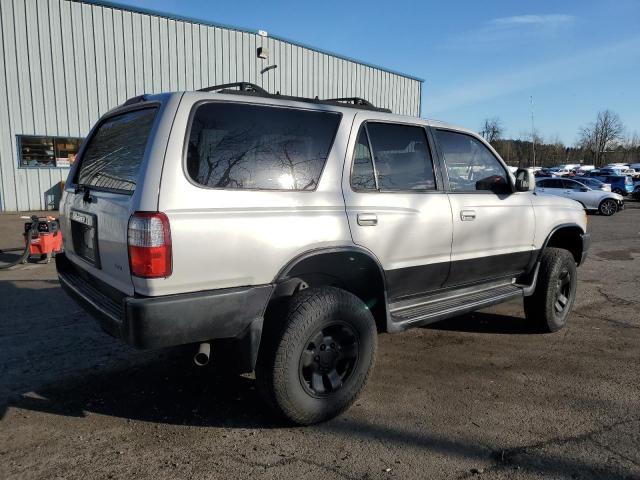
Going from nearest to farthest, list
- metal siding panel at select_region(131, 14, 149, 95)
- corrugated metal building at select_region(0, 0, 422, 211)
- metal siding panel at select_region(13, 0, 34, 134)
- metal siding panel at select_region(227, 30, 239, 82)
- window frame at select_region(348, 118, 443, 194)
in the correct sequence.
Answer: window frame at select_region(348, 118, 443, 194) < metal siding panel at select_region(13, 0, 34, 134) < corrugated metal building at select_region(0, 0, 422, 211) < metal siding panel at select_region(131, 14, 149, 95) < metal siding panel at select_region(227, 30, 239, 82)

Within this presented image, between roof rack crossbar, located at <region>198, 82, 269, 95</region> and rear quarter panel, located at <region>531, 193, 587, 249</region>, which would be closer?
roof rack crossbar, located at <region>198, 82, 269, 95</region>

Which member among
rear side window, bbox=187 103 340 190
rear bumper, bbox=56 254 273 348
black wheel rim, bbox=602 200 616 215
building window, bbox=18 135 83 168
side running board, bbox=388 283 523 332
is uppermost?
building window, bbox=18 135 83 168

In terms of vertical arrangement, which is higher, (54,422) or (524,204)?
(524,204)

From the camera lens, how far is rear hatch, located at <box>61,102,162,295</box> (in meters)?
2.63

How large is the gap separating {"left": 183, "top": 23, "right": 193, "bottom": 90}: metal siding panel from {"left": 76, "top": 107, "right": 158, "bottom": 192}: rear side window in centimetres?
1403

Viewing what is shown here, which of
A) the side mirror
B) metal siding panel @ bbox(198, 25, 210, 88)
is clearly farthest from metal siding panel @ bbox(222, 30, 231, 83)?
the side mirror

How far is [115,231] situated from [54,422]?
4.57ft

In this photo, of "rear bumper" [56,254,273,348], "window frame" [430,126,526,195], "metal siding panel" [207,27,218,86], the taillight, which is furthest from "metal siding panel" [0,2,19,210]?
the taillight

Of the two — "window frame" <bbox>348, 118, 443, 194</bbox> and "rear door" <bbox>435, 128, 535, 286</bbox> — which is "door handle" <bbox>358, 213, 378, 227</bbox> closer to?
"window frame" <bbox>348, 118, 443, 194</bbox>

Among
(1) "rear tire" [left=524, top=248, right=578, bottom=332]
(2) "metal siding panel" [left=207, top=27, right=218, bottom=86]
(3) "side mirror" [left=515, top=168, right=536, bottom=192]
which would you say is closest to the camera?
(3) "side mirror" [left=515, top=168, right=536, bottom=192]

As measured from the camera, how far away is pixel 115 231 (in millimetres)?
2682

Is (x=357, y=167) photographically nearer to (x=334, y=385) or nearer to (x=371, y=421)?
(x=334, y=385)

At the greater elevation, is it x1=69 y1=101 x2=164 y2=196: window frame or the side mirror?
x1=69 y1=101 x2=164 y2=196: window frame

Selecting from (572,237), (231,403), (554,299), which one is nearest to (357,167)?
(231,403)
